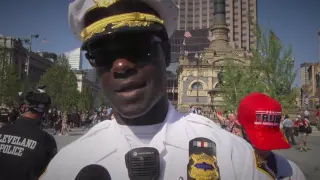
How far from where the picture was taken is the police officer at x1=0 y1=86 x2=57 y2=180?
314cm

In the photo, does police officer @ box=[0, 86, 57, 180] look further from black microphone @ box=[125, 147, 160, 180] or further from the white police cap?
black microphone @ box=[125, 147, 160, 180]

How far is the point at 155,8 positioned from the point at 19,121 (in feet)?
9.47

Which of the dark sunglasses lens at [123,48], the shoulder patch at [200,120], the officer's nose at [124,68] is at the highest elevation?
the dark sunglasses lens at [123,48]

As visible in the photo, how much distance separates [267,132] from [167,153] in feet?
6.45

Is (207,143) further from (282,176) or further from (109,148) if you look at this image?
(282,176)

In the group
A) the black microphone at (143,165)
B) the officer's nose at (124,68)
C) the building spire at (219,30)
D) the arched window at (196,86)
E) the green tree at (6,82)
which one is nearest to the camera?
the black microphone at (143,165)

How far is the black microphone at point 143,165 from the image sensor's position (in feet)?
4.17

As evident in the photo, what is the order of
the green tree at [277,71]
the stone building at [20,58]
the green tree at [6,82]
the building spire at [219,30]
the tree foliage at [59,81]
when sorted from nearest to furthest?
the green tree at [277,71] → the green tree at [6,82] → the tree foliage at [59,81] → the stone building at [20,58] → the building spire at [219,30]

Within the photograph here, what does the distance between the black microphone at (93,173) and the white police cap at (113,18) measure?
0.68m

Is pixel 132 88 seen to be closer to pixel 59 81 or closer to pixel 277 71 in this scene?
pixel 277 71

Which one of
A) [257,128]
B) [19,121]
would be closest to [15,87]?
[19,121]

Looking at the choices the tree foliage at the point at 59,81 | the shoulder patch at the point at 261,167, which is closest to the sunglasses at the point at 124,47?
the shoulder patch at the point at 261,167

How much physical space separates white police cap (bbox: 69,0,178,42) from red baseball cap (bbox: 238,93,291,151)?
176 cm

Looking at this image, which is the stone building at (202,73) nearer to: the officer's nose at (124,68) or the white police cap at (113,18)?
the white police cap at (113,18)
